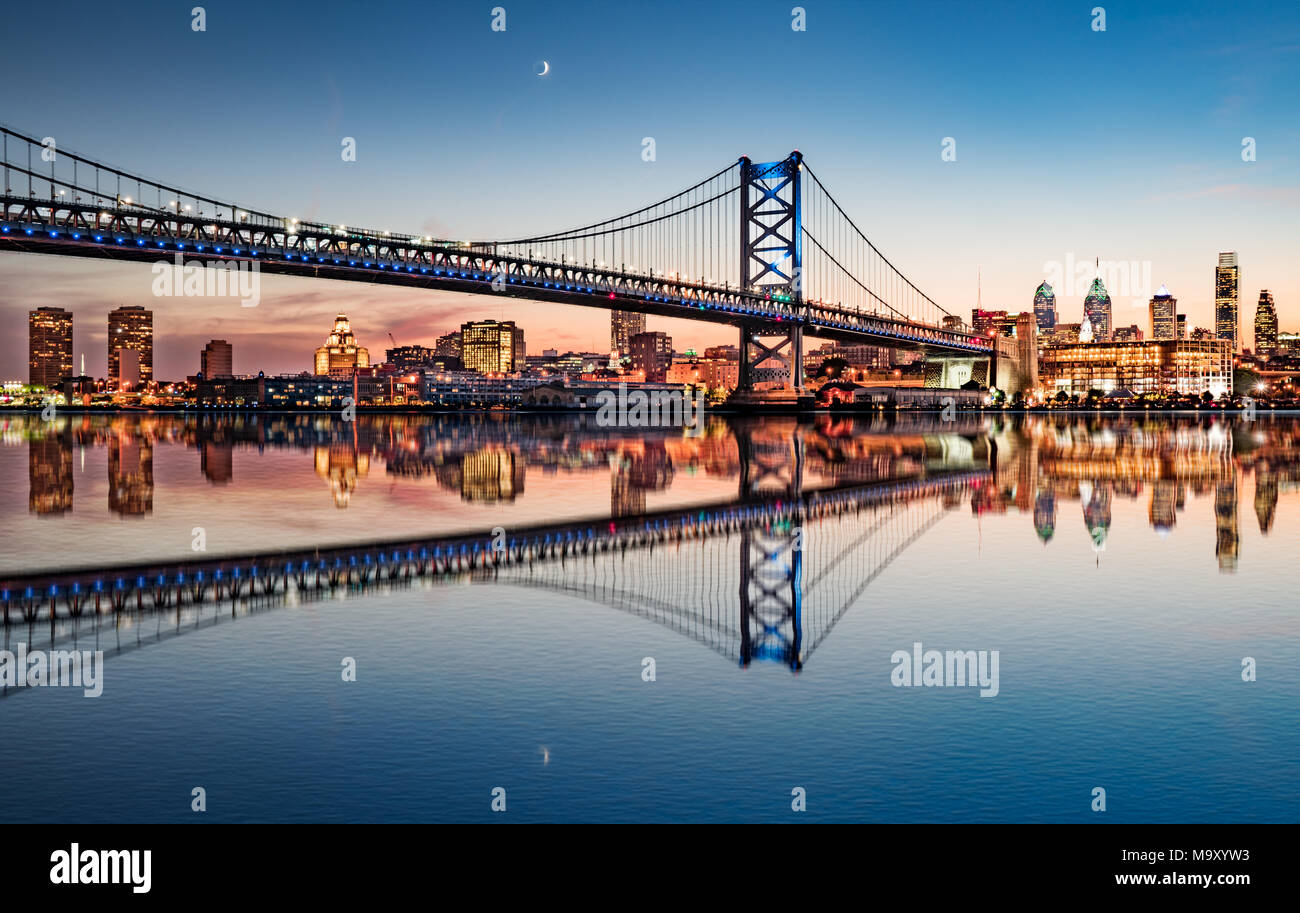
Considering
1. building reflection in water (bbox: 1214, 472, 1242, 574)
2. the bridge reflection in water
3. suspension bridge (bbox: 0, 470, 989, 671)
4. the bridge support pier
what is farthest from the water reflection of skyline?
the bridge support pier

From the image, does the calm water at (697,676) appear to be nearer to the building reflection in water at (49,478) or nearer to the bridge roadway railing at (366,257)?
the building reflection in water at (49,478)

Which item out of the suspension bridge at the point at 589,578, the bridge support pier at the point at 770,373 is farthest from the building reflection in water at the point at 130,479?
the bridge support pier at the point at 770,373

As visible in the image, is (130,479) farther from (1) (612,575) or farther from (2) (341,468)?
(1) (612,575)
